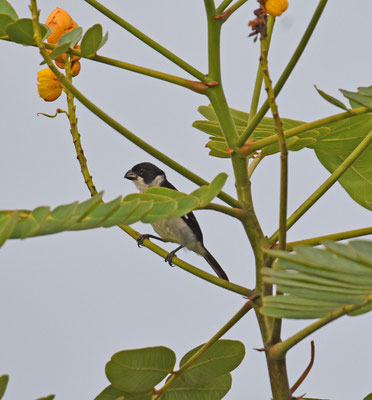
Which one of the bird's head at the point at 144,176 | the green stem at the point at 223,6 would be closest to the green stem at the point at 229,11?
the green stem at the point at 223,6

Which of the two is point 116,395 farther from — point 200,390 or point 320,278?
point 320,278

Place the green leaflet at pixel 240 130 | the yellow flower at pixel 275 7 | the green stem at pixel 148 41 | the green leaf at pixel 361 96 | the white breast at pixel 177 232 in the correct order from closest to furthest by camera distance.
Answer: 1. the yellow flower at pixel 275 7
2. the green leaf at pixel 361 96
3. the green stem at pixel 148 41
4. the green leaflet at pixel 240 130
5. the white breast at pixel 177 232

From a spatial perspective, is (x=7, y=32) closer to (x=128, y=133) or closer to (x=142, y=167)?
(x=128, y=133)

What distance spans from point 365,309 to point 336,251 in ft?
0.89

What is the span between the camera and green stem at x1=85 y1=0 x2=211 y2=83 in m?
1.58

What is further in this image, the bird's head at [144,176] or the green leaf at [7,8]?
the bird's head at [144,176]

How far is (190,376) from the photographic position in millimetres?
1847

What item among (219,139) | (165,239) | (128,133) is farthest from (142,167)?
(128,133)

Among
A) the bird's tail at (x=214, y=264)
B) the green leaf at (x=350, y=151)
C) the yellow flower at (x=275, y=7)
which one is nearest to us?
the yellow flower at (x=275, y=7)

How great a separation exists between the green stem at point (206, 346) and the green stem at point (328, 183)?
172 mm

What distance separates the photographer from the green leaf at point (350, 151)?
6.77 ft

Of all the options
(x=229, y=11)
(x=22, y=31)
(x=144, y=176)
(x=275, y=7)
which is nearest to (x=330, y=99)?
(x=275, y=7)

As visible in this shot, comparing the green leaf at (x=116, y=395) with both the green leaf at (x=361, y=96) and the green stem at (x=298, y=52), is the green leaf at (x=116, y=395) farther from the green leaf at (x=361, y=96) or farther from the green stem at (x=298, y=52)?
the green leaf at (x=361, y=96)

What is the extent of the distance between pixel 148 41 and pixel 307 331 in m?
0.69
